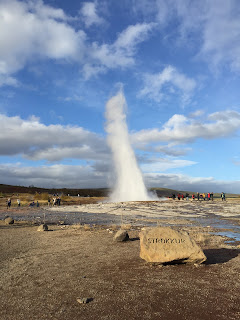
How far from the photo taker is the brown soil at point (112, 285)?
5.43 metres

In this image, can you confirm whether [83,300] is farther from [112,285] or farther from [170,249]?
[170,249]

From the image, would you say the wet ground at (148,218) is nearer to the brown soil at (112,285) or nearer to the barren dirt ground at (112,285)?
the barren dirt ground at (112,285)

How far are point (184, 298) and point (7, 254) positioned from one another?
777 cm

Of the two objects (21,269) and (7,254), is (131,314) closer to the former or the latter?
(21,269)

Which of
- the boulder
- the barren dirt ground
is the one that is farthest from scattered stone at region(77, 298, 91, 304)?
the boulder

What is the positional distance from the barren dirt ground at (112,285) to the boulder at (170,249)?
30 centimetres

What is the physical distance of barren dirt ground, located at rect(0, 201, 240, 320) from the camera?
5.43 m

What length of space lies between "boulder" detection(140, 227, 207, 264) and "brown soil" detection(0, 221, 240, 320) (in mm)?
305

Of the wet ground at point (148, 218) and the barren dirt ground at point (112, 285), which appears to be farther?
the wet ground at point (148, 218)

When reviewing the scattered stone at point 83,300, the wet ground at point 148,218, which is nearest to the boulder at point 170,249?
the scattered stone at point 83,300

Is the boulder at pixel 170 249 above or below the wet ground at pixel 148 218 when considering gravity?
above

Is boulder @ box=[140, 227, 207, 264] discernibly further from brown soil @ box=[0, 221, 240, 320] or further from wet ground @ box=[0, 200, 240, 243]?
wet ground @ box=[0, 200, 240, 243]

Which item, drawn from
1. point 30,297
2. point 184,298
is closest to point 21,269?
point 30,297

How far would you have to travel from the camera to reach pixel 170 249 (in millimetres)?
8273
